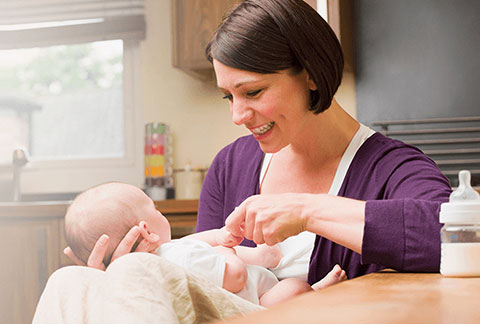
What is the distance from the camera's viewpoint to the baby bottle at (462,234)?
2.79 ft

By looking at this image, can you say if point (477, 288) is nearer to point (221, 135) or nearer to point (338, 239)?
point (338, 239)

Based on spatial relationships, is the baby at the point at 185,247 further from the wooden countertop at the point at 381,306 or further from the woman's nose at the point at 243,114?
the wooden countertop at the point at 381,306

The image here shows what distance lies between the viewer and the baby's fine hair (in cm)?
138

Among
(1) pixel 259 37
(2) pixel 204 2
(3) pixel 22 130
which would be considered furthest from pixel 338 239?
(3) pixel 22 130

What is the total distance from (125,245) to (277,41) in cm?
53

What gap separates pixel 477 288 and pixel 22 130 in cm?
376

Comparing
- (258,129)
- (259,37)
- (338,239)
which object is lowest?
(338,239)

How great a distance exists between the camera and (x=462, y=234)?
35.1 inches

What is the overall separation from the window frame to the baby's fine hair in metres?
2.41

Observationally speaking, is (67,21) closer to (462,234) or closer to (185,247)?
(185,247)

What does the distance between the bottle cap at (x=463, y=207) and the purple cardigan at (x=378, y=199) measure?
0.32 ft

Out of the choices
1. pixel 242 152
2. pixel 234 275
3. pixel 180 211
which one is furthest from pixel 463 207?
pixel 180 211

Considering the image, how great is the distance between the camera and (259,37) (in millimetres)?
1351

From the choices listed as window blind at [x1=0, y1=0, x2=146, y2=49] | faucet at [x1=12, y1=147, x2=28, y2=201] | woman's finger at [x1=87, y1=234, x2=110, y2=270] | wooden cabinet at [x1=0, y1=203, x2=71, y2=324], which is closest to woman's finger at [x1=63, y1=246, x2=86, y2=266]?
woman's finger at [x1=87, y1=234, x2=110, y2=270]
